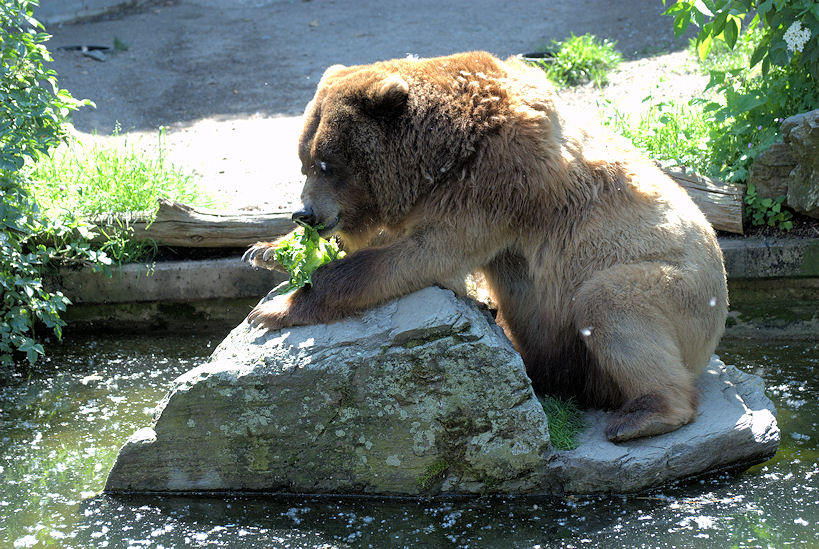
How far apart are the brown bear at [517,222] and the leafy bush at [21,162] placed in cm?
238

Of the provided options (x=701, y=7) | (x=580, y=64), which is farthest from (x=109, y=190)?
(x=580, y=64)

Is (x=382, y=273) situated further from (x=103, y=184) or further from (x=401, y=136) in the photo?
(x=103, y=184)

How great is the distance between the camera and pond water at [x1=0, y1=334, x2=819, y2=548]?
436 cm

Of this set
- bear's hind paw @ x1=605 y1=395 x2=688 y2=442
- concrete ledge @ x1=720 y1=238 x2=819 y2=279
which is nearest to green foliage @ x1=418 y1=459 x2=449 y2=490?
bear's hind paw @ x1=605 y1=395 x2=688 y2=442

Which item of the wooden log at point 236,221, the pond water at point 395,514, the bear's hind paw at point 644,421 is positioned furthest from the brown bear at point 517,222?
the wooden log at point 236,221

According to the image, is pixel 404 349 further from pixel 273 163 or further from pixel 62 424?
pixel 273 163

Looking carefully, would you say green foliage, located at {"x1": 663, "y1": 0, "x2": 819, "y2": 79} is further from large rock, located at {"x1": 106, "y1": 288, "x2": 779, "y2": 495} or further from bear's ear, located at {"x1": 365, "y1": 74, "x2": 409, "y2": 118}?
large rock, located at {"x1": 106, "y1": 288, "x2": 779, "y2": 495}

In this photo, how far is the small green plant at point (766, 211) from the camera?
724cm

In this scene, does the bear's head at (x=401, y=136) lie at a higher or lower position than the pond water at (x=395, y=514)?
higher

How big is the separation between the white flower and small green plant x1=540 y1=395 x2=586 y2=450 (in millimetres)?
3749

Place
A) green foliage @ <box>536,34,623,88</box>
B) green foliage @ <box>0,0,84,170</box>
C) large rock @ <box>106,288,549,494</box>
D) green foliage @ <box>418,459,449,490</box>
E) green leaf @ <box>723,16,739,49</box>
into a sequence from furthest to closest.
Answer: green foliage @ <box>536,34,623,88</box>
green leaf @ <box>723,16,739,49</box>
green foliage @ <box>0,0,84,170</box>
green foliage @ <box>418,459,449,490</box>
large rock @ <box>106,288,549,494</box>

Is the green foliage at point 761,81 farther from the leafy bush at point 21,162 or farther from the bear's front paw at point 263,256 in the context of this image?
the leafy bush at point 21,162

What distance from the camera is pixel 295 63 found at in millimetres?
13461

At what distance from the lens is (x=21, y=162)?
610 cm
